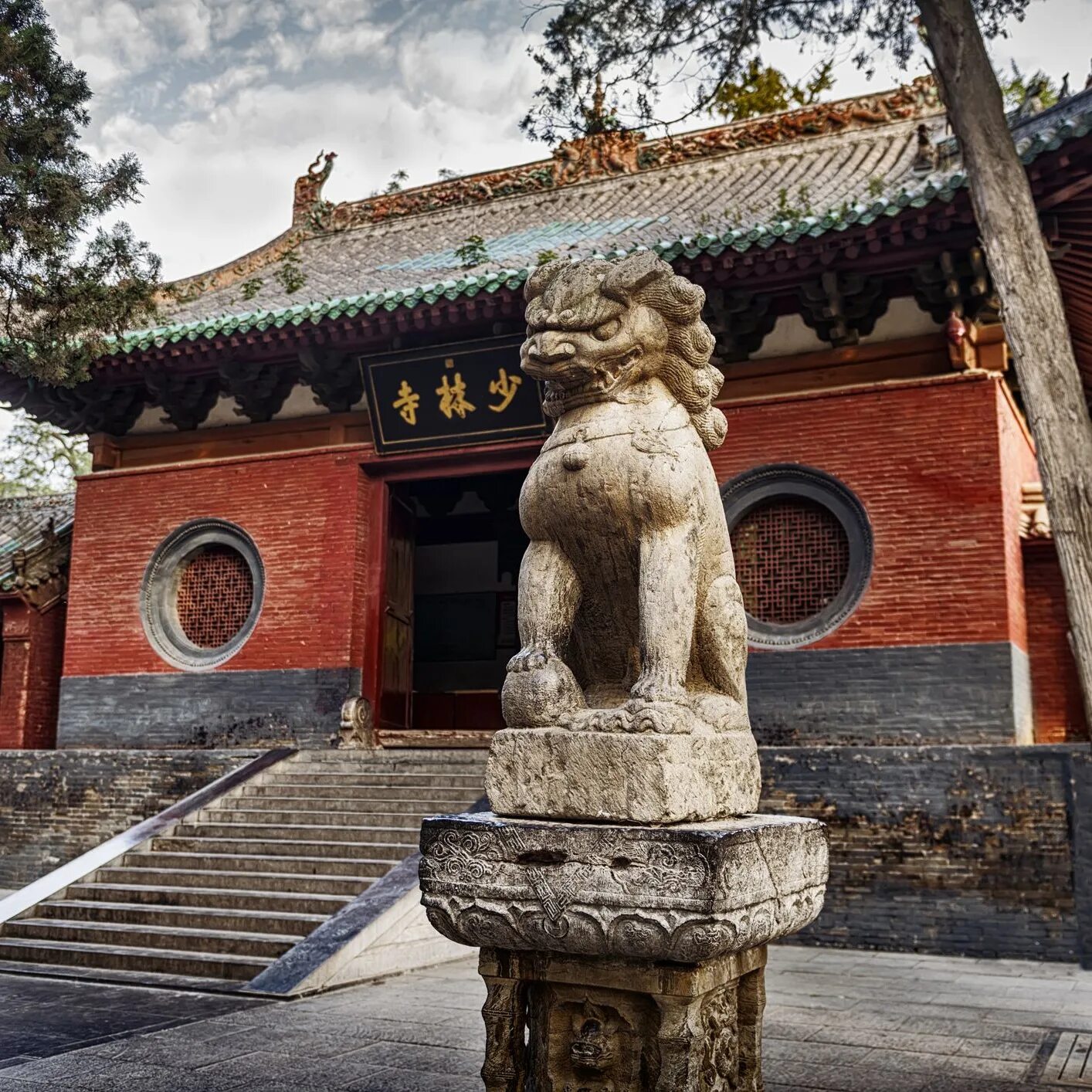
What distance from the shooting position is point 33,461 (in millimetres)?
25578

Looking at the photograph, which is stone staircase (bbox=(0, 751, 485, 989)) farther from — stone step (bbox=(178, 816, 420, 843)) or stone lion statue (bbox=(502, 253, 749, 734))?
stone lion statue (bbox=(502, 253, 749, 734))

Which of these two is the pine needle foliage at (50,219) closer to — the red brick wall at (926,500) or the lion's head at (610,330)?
the lion's head at (610,330)

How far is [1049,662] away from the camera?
942cm

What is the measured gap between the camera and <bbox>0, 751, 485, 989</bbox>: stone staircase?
6660 mm

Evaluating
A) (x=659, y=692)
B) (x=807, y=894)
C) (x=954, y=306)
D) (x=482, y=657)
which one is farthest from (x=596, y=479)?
(x=482, y=657)

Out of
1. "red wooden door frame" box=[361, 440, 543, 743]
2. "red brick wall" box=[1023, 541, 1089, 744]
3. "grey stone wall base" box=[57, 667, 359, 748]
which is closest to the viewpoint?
"red brick wall" box=[1023, 541, 1089, 744]

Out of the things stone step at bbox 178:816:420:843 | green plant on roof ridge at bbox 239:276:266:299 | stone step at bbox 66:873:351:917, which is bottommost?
stone step at bbox 66:873:351:917

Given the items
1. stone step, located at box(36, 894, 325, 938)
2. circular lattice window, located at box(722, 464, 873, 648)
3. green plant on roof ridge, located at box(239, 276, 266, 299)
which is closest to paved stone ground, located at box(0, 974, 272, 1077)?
stone step, located at box(36, 894, 325, 938)

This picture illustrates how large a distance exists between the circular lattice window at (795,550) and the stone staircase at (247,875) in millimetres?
2694

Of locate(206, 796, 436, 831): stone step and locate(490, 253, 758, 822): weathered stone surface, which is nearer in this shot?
locate(490, 253, 758, 822): weathered stone surface

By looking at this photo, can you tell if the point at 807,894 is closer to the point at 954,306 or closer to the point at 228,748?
the point at 954,306

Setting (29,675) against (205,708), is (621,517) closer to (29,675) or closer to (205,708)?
(205,708)

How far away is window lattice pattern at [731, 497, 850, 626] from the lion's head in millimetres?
5709

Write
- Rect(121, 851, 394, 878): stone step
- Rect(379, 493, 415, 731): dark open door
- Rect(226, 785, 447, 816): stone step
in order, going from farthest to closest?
Rect(379, 493, 415, 731): dark open door, Rect(226, 785, 447, 816): stone step, Rect(121, 851, 394, 878): stone step
